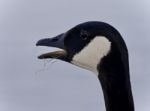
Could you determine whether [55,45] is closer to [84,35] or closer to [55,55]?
[55,55]

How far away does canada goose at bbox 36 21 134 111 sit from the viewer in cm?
827

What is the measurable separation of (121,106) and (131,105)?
109 millimetres

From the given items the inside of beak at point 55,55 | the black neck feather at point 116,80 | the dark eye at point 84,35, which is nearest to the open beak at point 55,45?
the inside of beak at point 55,55

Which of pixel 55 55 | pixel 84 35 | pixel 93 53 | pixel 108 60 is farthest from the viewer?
pixel 55 55

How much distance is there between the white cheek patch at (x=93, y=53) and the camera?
27.3ft

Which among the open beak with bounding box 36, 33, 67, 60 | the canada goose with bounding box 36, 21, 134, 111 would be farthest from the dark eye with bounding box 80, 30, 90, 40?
the open beak with bounding box 36, 33, 67, 60

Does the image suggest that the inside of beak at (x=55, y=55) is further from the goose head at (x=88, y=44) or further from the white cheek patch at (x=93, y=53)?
the white cheek patch at (x=93, y=53)

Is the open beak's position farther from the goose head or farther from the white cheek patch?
the white cheek patch

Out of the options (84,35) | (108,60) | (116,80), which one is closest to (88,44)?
(84,35)

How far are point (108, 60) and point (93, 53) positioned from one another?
0.23 meters

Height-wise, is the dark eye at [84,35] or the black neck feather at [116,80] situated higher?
the dark eye at [84,35]

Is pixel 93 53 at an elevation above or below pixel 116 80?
above

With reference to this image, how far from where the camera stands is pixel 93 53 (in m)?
8.48

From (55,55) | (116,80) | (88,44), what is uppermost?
(88,44)
